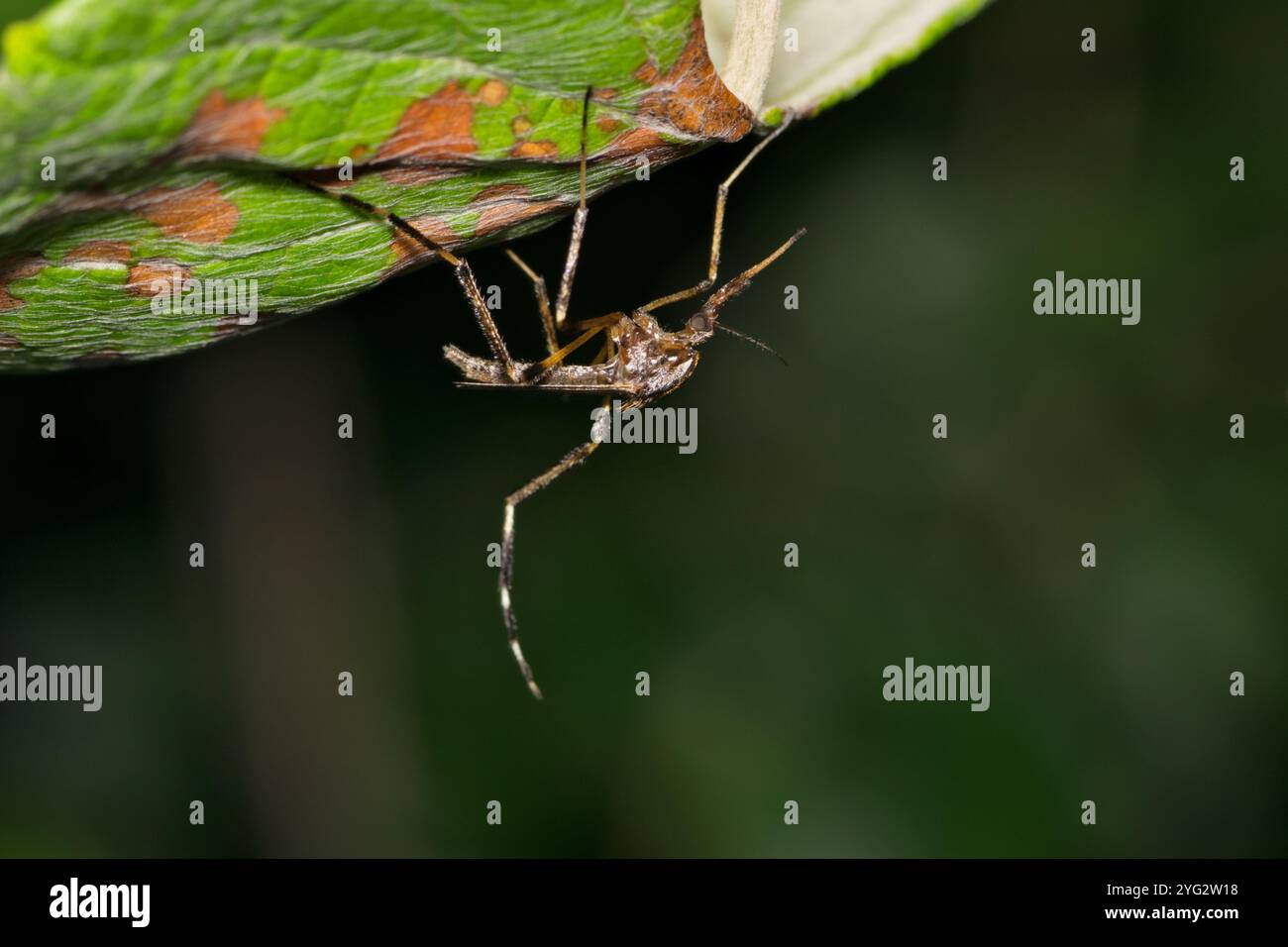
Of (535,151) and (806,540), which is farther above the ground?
(535,151)

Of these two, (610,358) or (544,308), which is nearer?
(544,308)

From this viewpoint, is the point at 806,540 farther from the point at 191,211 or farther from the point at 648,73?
the point at 191,211

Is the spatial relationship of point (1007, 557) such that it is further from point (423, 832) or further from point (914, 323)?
point (423, 832)

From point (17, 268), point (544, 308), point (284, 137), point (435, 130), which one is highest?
point (544, 308)

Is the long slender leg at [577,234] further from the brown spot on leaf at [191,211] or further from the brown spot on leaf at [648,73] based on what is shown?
the brown spot on leaf at [191,211]

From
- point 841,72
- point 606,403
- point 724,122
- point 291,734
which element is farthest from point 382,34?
Answer: point 291,734

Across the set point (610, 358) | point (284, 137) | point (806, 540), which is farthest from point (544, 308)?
point (806, 540)

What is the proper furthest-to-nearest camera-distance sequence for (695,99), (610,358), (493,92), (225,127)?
(610,358), (695,99), (493,92), (225,127)
